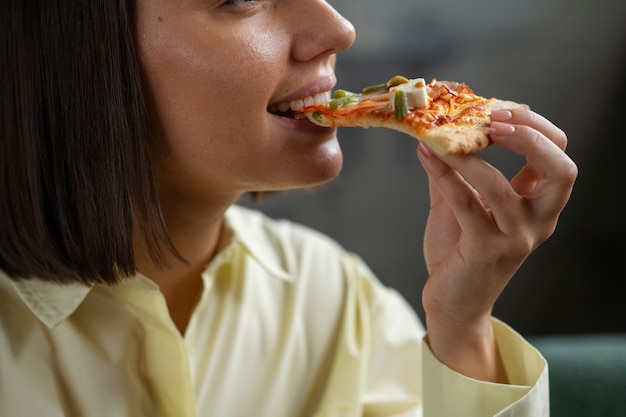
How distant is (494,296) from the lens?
3.70 ft

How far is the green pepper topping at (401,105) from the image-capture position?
1.03m

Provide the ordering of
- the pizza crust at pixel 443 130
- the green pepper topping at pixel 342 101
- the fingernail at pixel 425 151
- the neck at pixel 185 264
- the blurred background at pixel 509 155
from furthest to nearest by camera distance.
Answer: the blurred background at pixel 509 155 < the neck at pixel 185 264 < the green pepper topping at pixel 342 101 < the fingernail at pixel 425 151 < the pizza crust at pixel 443 130

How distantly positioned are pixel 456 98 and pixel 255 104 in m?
0.31

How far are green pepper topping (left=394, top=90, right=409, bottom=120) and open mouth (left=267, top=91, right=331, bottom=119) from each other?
17 centimetres

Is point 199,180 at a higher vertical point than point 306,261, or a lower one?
higher

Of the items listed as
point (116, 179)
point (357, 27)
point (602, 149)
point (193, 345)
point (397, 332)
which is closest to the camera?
point (116, 179)

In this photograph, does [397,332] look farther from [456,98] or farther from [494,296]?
[456,98]

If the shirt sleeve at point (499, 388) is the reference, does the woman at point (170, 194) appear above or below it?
above

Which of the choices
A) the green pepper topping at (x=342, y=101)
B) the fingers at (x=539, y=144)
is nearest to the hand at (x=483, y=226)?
the fingers at (x=539, y=144)

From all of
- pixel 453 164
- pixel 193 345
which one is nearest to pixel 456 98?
pixel 453 164

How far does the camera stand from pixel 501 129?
955 millimetres

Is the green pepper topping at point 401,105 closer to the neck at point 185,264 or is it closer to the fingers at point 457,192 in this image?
the fingers at point 457,192

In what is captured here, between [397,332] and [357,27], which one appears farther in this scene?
[357,27]

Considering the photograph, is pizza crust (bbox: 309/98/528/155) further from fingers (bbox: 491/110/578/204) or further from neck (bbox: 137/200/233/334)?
neck (bbox: 137/200/233/334)
